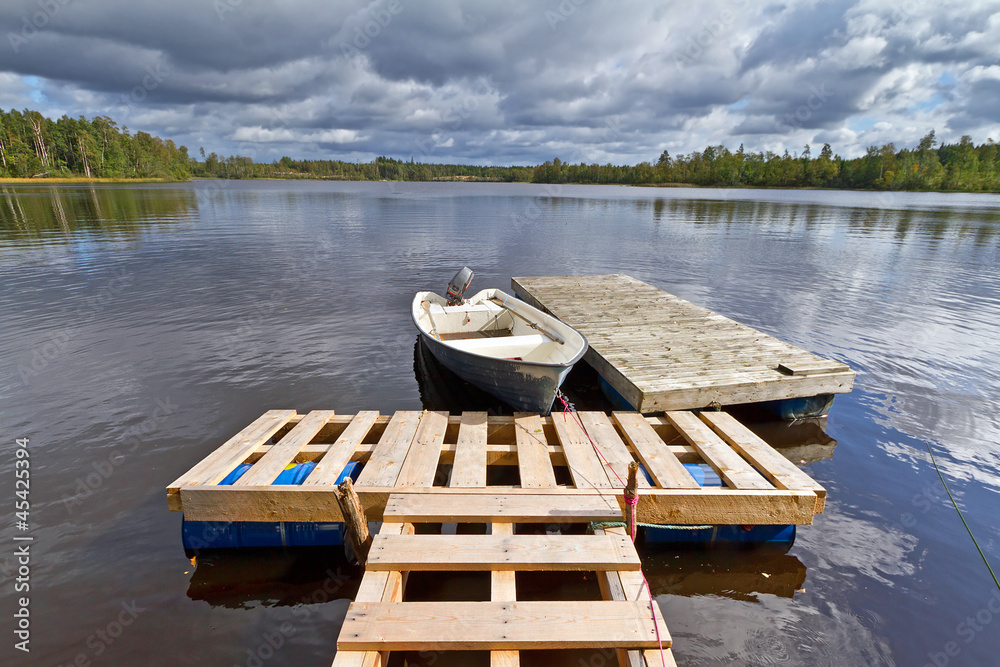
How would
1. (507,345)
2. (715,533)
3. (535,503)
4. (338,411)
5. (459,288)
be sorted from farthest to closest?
1. (459,288)
2. (338,411)
3. (507,345)
4. (715,533)
5. (535,503)

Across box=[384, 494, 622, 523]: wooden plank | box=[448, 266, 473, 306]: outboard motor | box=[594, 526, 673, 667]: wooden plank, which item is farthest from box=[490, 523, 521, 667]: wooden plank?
box=[448, 266, 473, 306]: outboard motor

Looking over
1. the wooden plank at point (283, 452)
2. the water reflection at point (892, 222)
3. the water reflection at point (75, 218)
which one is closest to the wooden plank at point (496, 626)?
the wooden plank at point (283, 452)

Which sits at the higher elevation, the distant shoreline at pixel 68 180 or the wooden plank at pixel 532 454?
the distant shoreline at pixel 68 180

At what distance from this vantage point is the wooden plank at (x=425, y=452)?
4.91 meters

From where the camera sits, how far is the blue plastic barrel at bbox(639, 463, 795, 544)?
16.7ft

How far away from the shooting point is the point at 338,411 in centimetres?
859

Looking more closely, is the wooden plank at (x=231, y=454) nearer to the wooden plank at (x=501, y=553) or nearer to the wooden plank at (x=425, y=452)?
the wooden plank at (x=425, y=452)

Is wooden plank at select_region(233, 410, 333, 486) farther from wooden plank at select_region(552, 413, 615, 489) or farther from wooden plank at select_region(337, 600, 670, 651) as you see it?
wooden plank at select_region(552, 413, 615, 489)

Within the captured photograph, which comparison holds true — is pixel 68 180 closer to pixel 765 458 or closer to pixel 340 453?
pixel 340 453

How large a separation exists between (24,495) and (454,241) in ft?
86.2

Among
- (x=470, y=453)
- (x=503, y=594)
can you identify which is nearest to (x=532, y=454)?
(x=470, y=453)

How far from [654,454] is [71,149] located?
14866 centimetres

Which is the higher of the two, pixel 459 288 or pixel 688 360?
pixel 459 288

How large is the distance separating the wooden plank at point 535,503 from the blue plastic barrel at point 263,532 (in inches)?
13.0
